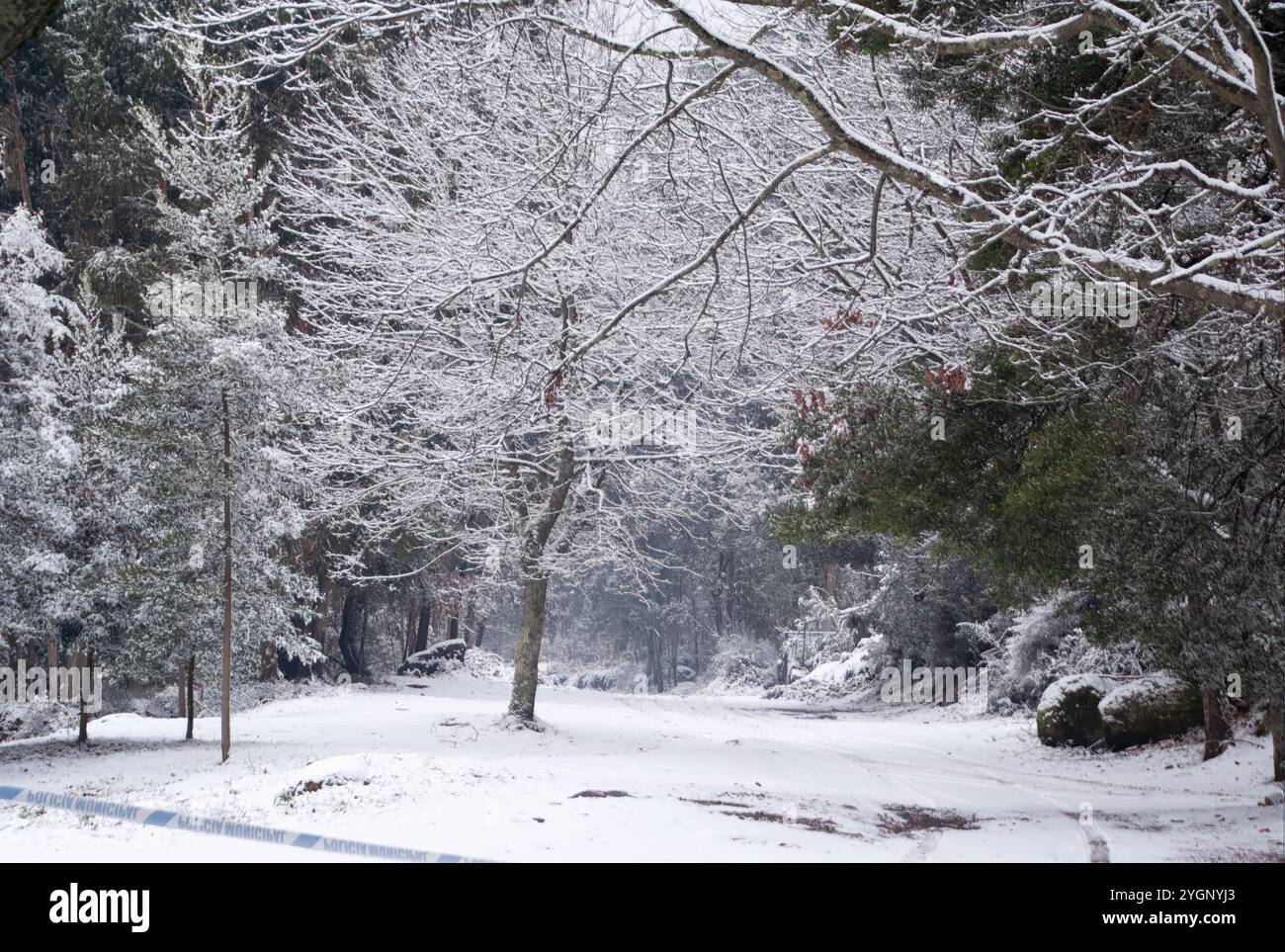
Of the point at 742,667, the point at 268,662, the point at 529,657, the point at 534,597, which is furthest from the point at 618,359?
the point at 742,667

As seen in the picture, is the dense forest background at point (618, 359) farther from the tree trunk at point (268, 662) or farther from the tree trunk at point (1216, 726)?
the tree trunk at point (268, 662)

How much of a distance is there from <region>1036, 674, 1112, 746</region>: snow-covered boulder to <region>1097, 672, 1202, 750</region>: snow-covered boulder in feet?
0.81

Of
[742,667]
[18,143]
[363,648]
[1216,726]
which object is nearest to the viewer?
[1216,726]

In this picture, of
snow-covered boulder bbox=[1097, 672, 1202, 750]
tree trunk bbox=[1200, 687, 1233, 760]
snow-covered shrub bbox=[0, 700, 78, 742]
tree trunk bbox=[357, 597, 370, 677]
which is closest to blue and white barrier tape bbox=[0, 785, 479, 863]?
tree trunk bbox=[1200, 687, 1233, 760]

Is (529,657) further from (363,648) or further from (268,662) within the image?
(363,648)

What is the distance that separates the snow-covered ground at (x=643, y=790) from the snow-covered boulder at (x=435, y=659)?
9594mm

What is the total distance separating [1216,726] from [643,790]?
8369 millimetres

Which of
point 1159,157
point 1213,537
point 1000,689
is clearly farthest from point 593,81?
point 1000,689

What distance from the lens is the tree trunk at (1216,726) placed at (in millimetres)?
13664

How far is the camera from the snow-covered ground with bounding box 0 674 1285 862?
24.2ft

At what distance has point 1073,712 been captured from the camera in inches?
665
